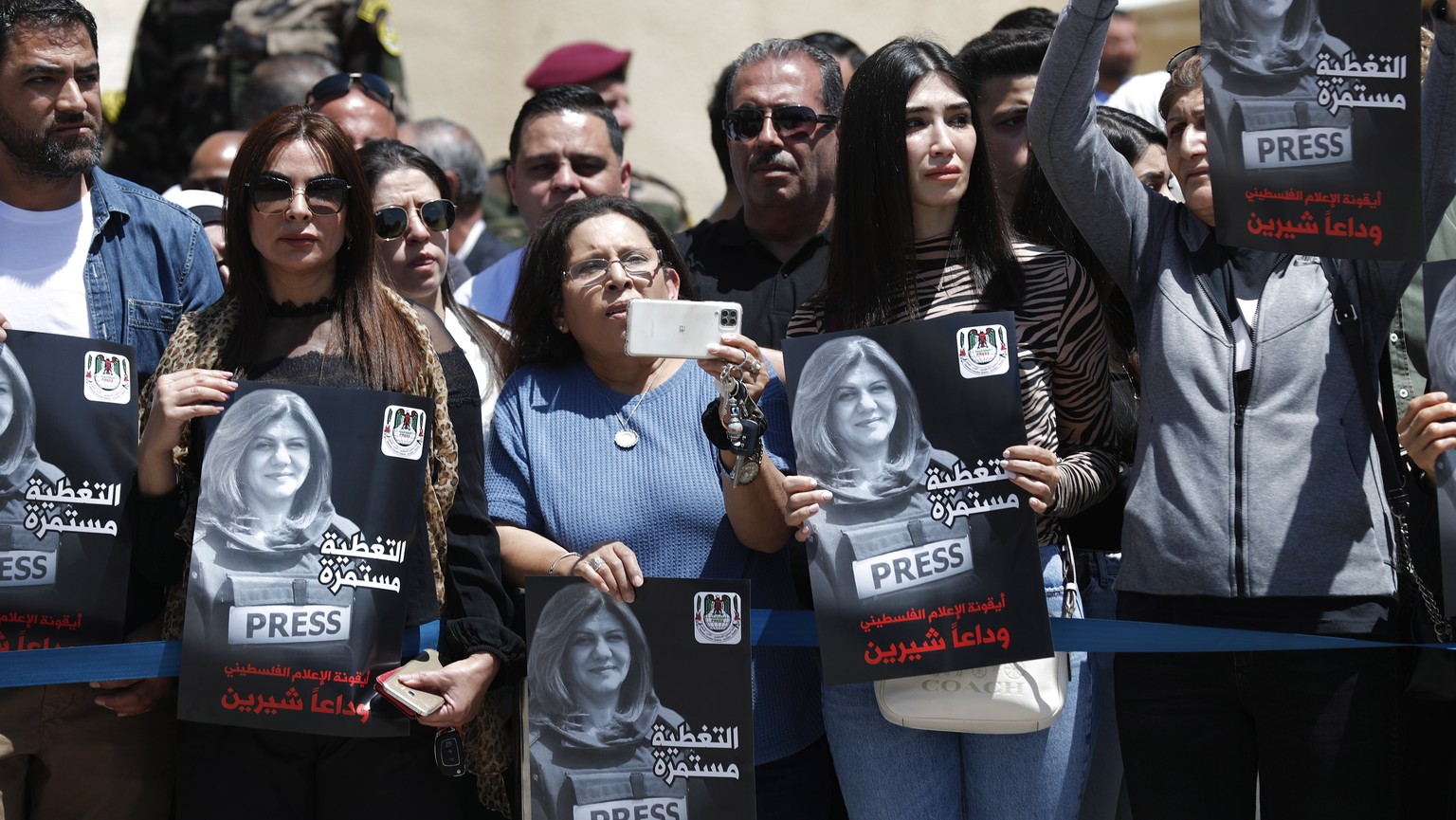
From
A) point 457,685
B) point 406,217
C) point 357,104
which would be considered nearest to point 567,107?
point 357,104

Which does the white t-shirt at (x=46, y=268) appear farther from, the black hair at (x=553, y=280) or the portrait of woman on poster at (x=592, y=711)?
the portrait of woman on poster at (x=592, y=711)

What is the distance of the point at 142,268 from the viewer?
13.8 ft

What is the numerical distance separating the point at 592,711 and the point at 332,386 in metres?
0.98

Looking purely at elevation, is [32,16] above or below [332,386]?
above

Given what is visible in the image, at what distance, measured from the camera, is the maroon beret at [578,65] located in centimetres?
819

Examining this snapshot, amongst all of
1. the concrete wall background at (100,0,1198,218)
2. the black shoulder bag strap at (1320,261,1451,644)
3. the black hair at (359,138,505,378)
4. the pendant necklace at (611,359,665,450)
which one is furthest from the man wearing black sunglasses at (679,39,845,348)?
the concrete wall background at (100,0,1198,218)

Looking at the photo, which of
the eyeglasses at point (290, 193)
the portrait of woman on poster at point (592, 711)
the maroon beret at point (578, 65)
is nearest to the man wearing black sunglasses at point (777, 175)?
the eyeglasses at point (290, 193)

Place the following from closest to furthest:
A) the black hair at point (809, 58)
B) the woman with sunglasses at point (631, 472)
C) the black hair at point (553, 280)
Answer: the woman with sunglasses at point (631, 472) < the black hair at point (553, 280) < the black hair at point (809, 58)

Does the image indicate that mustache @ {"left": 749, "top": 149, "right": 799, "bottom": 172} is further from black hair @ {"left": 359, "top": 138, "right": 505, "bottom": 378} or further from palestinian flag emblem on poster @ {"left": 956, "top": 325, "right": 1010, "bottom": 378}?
palestinian flag emblem on poster @ {"left": 956, "top": 325, "right": 1010, "bottom": 378}

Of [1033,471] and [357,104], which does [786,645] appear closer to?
[1033,471]

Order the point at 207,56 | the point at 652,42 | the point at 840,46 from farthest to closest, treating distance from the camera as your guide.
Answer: the point at 652,42 < the point at 207,56 < the point at 840,46

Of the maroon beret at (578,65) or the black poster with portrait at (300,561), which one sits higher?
the maroon beret at (578,65)

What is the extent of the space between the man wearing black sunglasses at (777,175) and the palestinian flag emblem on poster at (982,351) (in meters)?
1.36

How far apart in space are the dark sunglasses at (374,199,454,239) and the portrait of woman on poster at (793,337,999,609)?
1.69 meters
